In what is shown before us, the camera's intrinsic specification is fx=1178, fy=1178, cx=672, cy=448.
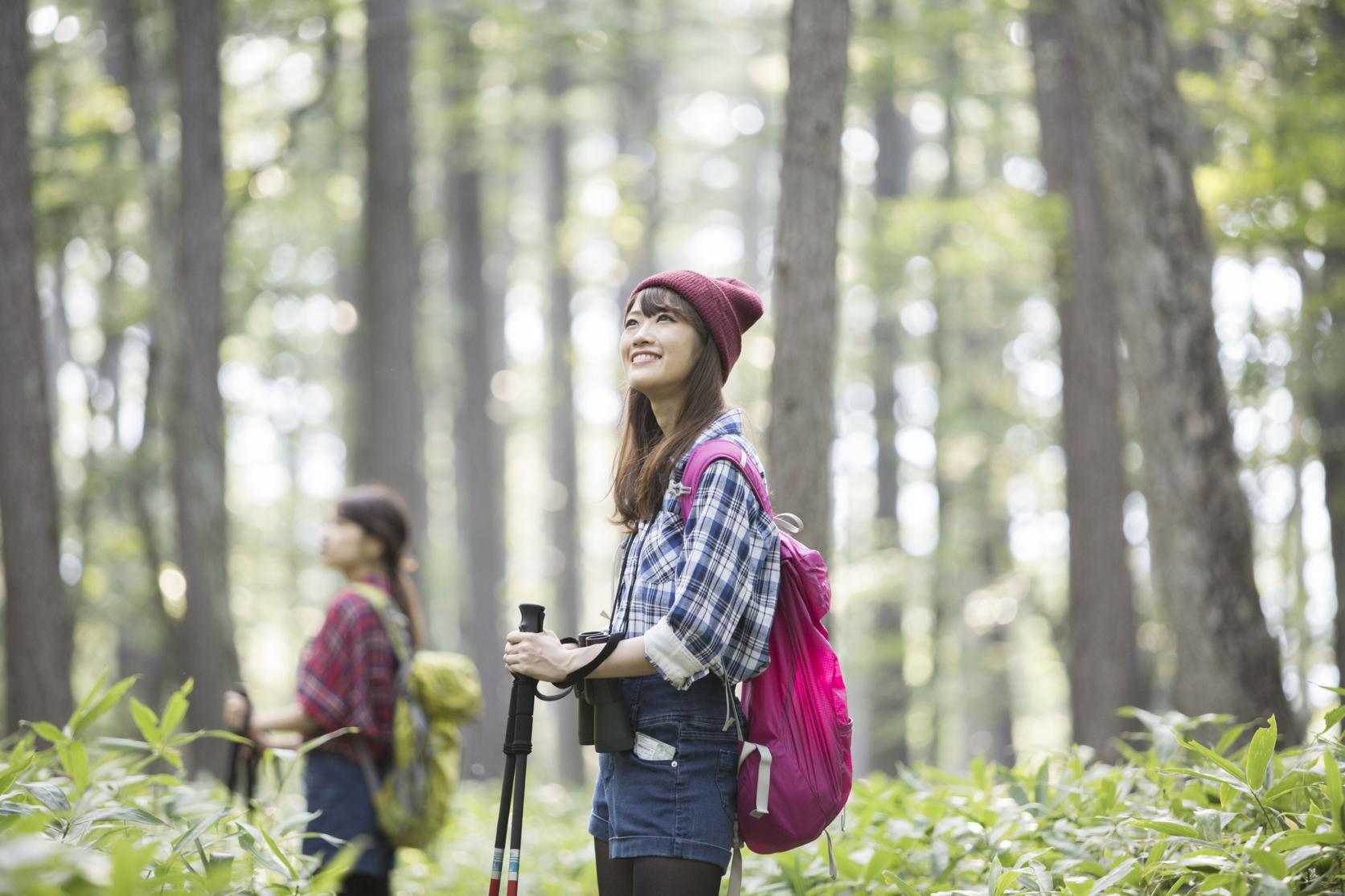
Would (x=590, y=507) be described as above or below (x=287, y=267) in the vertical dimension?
below

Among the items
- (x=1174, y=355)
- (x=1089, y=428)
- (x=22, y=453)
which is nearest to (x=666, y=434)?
(x=1174, y=355)

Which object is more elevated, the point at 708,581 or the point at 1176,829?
the point at 708,581

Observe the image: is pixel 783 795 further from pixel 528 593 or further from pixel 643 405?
pixel 528 593

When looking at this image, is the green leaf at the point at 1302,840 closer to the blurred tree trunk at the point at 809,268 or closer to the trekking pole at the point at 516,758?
the trekking pole at the point at 516,758

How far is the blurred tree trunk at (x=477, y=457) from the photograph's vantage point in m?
17.2

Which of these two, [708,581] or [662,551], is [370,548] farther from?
[708,581]

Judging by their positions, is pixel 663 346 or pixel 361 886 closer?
pixel 663 346

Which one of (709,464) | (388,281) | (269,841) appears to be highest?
(388,281)

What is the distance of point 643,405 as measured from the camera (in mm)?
3326

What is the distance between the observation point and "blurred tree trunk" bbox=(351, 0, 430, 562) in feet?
42.6

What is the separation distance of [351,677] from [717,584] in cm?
236

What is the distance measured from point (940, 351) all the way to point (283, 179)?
9.71 m

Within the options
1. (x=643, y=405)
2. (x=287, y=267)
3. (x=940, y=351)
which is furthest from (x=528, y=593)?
(x=643, y=405)

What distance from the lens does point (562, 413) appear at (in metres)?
21.9
